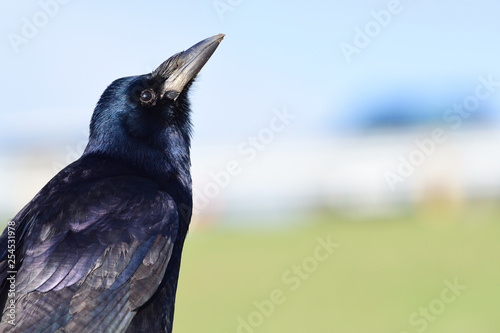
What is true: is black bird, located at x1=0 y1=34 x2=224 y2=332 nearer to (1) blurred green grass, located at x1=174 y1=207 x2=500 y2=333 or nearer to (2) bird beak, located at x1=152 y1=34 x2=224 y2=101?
(2) bird beak, located at x1=152 y1=34 x2=224 y2=101

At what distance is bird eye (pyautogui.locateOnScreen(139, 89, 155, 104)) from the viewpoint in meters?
5.24

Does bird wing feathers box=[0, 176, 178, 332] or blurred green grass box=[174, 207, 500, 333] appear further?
blurred green grass box=[174, 207, 500, 333]

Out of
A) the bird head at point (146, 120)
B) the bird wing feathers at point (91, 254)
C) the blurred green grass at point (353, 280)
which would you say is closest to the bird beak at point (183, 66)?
the bird head at point (146, 120)

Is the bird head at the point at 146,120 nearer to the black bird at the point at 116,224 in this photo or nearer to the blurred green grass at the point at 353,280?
the black bird at the point at 116,224

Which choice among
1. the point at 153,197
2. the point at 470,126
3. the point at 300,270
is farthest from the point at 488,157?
the point at 153,197

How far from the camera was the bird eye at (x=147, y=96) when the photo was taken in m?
5.24

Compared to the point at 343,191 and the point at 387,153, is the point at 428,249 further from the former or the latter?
the point at 387,153

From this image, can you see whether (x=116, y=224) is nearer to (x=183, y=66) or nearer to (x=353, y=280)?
(x=183, y=66)

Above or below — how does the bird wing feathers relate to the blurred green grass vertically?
above

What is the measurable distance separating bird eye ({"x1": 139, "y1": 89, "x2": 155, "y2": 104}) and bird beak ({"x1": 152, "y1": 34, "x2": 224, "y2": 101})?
0.09 m

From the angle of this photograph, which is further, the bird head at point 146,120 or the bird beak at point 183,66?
the bird beak at point 183,66

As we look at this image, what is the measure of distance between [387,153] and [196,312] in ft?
80.1

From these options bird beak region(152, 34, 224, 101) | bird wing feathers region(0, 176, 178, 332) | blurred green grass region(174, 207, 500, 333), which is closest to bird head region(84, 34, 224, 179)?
bird beak region(152, 34, 224, 101)

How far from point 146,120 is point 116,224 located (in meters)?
0.88
